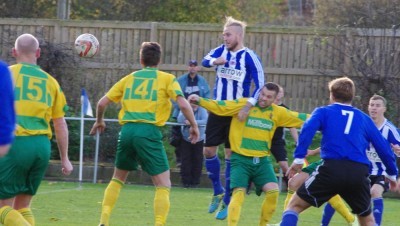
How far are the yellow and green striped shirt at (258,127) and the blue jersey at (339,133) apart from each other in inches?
63.0

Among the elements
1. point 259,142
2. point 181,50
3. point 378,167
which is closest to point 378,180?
point 378,167

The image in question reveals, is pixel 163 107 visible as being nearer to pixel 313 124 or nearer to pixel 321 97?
pixel 313 124

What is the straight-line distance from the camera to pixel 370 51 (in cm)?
2011

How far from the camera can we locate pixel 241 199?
1034 cm

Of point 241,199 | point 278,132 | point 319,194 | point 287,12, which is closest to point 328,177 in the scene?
point 319,194

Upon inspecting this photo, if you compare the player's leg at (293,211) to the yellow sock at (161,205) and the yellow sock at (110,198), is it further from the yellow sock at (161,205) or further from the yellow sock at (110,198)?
the yellow sock at (110,198)

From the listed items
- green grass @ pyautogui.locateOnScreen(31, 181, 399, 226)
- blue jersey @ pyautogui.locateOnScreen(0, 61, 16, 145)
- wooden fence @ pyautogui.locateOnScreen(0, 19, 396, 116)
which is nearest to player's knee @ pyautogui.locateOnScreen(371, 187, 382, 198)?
green grass @ pyautogui.locateOnScreen(31, 181, 399, 226)

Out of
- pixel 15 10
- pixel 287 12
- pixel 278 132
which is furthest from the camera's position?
pixel 287 12

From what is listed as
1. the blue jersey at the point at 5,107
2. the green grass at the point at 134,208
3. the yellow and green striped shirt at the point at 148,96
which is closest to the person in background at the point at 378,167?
the green grass at the point at 134,208

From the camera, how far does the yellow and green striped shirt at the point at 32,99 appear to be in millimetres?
8438

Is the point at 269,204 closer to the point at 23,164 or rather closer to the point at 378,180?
the point at 378,180

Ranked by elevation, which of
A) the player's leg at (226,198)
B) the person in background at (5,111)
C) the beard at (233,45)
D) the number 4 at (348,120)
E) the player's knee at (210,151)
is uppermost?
the beard at (233,45)

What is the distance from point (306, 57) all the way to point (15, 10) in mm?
8745

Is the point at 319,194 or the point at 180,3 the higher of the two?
the point at 180,3
